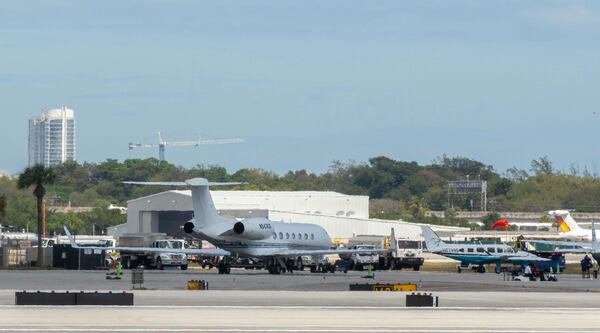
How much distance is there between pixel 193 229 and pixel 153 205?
81736 millimetres

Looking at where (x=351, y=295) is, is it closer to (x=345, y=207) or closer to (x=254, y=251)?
(x=254, y=251)

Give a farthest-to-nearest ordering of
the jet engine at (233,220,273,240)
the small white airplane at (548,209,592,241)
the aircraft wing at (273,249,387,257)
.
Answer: the small white airplane at (548,209,592,241)
the aircraft wing at (273,249,387,257)
the jet engine at (233,220,273,240)

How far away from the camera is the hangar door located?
176 m

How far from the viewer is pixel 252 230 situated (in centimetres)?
8644

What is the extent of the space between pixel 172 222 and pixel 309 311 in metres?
133

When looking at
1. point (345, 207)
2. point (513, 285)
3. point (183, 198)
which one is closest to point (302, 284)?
point (513, 285)

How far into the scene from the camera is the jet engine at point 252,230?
3378 inches

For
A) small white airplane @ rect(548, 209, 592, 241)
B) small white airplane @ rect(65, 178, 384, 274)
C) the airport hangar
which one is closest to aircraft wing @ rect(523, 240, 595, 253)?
small white airplane @ rect(65, 178, 384, 274)

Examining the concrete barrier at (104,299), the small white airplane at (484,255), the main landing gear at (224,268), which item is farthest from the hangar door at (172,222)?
the concrete barrier at (104,299)

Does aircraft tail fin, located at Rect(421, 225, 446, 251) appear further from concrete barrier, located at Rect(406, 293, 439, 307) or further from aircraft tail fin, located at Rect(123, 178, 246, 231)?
concrete barrier, located at Rect(406, 293, 439, 307)

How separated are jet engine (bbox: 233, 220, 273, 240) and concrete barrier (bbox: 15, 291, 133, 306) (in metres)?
36.9

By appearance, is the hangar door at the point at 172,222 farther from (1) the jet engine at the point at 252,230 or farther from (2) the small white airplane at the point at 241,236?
(1) the jet engine at the point at 252,230

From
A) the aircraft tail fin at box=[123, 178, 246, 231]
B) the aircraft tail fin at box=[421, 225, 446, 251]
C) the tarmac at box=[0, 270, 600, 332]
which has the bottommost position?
the tarmac at box=[0, 270, 600, 332]

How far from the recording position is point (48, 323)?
3962cm
